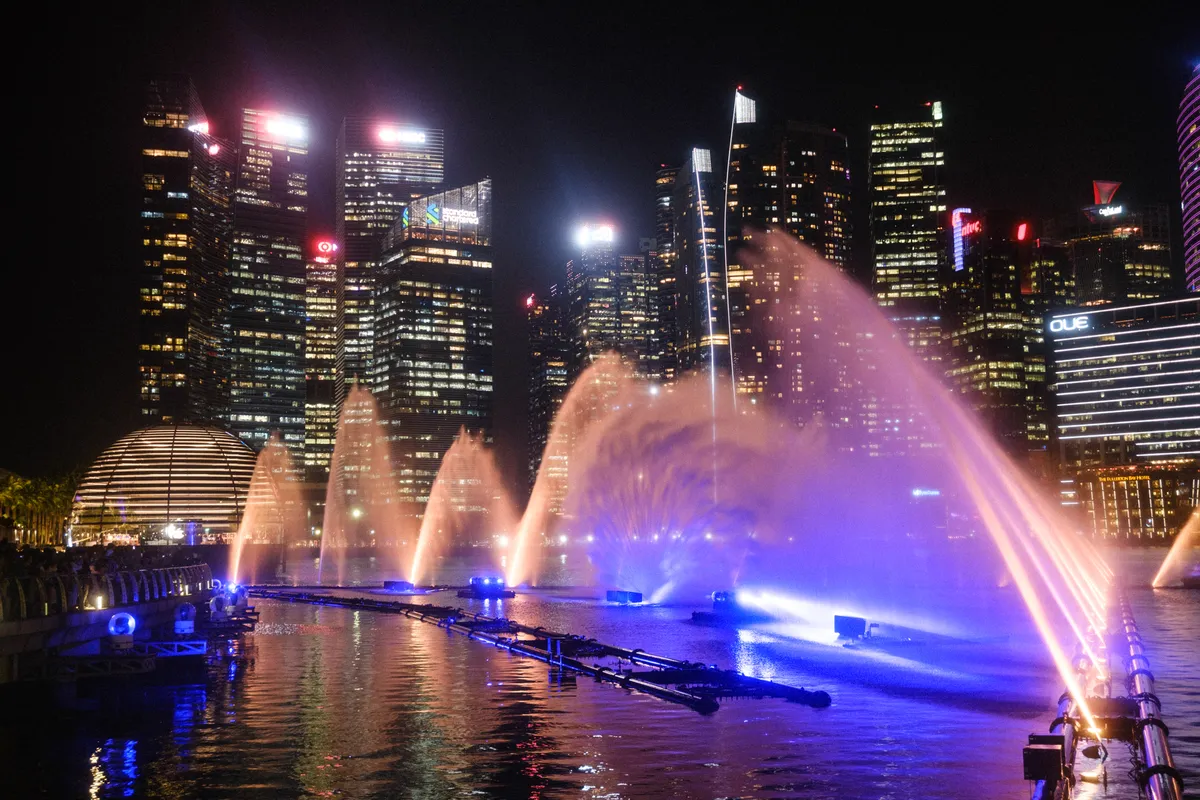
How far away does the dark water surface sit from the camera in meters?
22.1

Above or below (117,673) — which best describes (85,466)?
above

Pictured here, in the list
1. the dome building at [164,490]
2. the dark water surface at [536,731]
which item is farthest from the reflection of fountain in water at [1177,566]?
the dome building at [164,490]

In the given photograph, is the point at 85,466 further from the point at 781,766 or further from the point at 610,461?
the point at 781,766

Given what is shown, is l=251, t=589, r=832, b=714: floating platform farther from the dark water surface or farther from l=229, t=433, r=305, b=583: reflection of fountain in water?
l=229, t=433, r=305, b=583: reflection of fountain in water

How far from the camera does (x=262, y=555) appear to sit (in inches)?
5768

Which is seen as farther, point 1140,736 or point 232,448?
point 232,448

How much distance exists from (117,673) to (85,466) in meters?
133

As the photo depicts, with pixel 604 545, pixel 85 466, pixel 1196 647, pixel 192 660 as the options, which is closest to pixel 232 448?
pixel 85 466

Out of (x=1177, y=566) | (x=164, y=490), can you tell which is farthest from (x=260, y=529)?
(x=1177, y=566)

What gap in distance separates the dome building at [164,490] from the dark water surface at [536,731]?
10502 centimetres

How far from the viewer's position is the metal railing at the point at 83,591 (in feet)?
114

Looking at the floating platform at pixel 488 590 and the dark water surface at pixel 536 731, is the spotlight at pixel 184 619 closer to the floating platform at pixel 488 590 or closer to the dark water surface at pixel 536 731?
the dark water surface at pixel 536 731

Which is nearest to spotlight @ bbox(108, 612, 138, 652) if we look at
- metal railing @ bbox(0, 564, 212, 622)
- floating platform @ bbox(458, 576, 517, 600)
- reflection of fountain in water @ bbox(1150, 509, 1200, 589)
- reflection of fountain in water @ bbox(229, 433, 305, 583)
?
metal railing @ bbox(0, 564, 212, 622)

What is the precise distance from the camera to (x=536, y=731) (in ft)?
92.2
